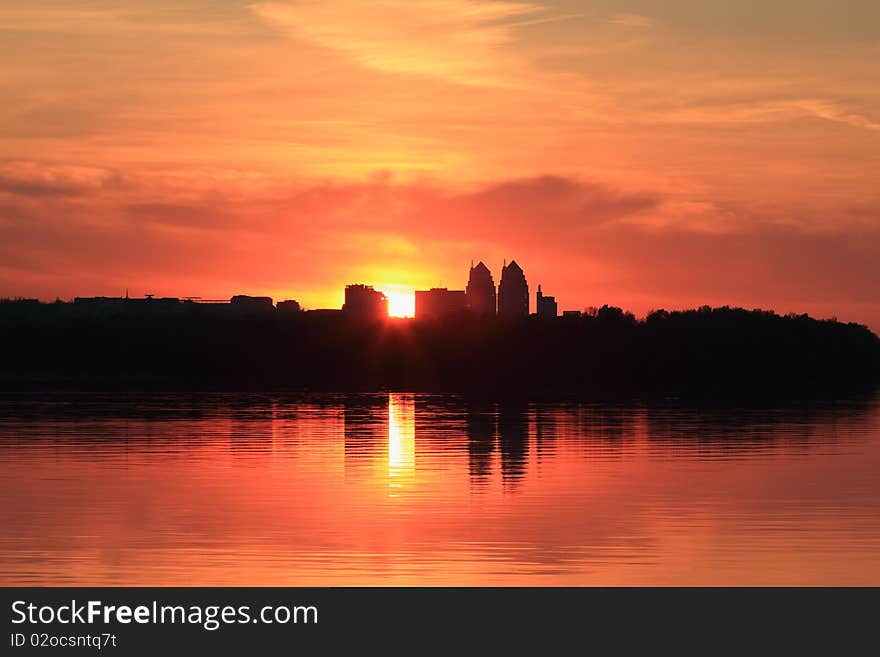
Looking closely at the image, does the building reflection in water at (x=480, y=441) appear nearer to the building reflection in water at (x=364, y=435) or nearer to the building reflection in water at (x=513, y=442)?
the building reflection in water at (x=513, y=442)

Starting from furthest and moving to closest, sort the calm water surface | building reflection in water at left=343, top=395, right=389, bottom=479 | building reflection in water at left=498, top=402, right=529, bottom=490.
A: building reflection in water at left=343, top=395, right=389, bottom=479
building reflection in water at left=498, top=402, right=529, bottom=490
the calm water surface

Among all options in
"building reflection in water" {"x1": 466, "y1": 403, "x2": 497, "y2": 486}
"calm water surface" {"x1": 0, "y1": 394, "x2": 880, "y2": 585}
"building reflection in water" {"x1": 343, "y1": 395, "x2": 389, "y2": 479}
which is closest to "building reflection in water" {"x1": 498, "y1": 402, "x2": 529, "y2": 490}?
"calm water surface" {"x1": 0, "y1": 394, "x2": 880, "y2": 585}

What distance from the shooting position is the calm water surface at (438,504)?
83.5 feet

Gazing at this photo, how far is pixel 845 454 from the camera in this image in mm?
49688

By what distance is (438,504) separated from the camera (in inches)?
1373

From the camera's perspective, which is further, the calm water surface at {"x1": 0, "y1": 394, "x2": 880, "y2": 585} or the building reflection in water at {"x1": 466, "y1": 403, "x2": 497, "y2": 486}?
the building reflection in water at {"x1": 466, "y1": 403, "x2": 497, "y2": 486}

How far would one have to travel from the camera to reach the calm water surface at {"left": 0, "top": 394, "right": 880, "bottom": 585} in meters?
25.4

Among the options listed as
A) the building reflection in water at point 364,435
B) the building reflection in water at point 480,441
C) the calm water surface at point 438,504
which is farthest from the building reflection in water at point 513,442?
the building reflection in water at point 364,435

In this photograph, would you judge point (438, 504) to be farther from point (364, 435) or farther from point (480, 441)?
point (364, 435)

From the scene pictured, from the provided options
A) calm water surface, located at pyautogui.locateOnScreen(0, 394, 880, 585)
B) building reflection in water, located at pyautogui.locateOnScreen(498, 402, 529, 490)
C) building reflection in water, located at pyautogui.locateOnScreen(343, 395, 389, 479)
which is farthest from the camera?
building reflection in water, located at pyautogui.locateOnScreen(343, 395, 389, 479)

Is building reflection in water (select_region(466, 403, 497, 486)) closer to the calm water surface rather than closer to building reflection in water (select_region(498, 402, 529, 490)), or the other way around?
the calm water surface
